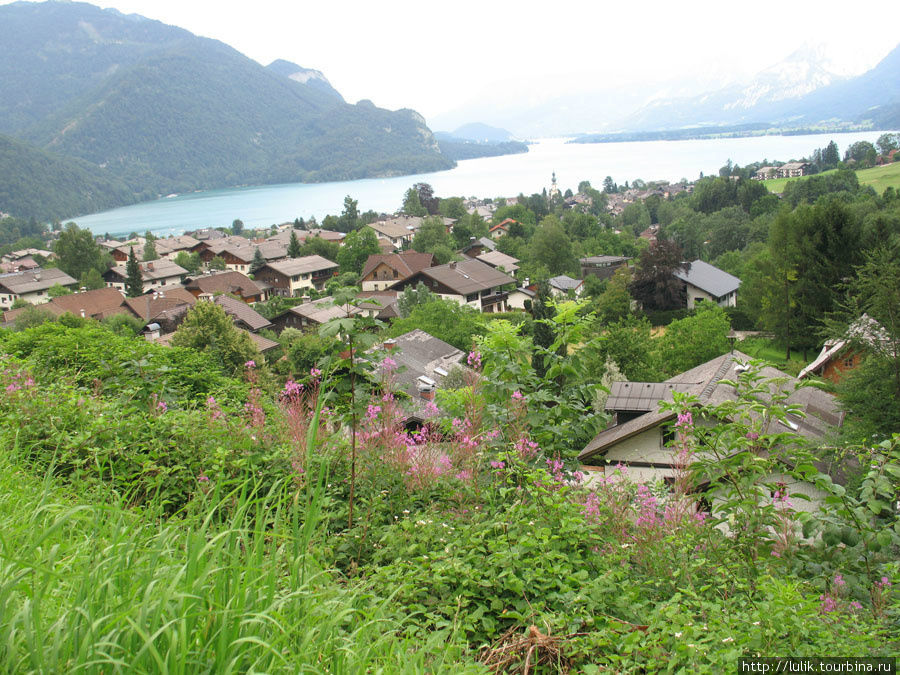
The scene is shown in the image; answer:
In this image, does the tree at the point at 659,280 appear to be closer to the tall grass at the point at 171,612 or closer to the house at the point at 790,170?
the tall grass at the point at 171,612

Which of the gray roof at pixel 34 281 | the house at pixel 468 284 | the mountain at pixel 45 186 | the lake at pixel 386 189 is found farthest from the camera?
the mountain at pixel 45 186

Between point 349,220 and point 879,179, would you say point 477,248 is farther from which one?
point 879,179

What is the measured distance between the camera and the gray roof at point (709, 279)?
30141 millimetres

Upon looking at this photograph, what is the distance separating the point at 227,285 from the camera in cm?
4119

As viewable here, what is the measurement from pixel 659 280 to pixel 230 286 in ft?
90.6

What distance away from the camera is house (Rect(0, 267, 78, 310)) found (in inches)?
1710

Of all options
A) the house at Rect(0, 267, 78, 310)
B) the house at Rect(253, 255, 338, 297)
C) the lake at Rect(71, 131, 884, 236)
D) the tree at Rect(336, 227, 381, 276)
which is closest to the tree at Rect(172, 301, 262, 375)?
the house at Rect(253, 255, 338, 297)

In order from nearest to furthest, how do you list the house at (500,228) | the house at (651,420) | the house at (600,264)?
1. the house at (651,420)
2. the house at (600,264)
3. the house at (500,228)

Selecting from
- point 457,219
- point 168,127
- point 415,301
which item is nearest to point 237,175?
point 168,127

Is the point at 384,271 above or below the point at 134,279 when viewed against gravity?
below

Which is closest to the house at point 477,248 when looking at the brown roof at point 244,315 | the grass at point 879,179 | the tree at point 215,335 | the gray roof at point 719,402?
the brown roof at point 244,315

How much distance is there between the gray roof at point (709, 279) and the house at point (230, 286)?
2708cm

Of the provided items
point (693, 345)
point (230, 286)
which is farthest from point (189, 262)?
point (693, 345)

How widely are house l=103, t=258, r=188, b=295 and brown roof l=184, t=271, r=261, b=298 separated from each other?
6386mm
